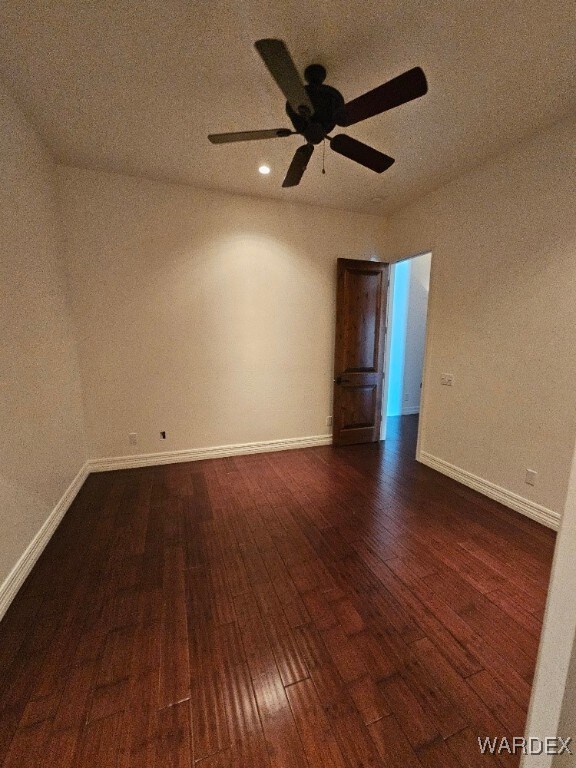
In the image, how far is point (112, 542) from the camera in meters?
2.14

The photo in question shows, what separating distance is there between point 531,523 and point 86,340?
4.21 meters

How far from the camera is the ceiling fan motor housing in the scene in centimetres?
173

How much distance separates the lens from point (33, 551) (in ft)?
6.33

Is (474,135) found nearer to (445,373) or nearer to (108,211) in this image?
(445,373)

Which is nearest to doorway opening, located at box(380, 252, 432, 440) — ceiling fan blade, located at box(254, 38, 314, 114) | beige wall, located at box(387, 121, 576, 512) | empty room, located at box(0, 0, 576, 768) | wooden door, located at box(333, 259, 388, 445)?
wooden door, located at box(333, 259, 388, 445)

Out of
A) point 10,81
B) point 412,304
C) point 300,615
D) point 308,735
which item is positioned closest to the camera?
point 308,735

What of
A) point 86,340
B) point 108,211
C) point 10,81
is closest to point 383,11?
point 10,81

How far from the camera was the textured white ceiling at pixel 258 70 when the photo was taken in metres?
1.44

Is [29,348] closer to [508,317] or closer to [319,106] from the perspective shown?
[319,106]

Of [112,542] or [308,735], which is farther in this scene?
[112,542]

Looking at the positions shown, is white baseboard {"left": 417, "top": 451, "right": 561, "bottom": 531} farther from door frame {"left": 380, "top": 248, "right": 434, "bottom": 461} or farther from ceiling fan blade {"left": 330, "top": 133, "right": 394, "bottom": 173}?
ceiling fan blade {"left": 330, "top": 133, "right": 394, "bottom": 173}

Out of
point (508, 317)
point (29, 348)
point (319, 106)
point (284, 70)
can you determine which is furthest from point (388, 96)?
point (29, 348)

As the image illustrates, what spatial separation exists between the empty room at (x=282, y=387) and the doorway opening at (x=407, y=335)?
4.41ft

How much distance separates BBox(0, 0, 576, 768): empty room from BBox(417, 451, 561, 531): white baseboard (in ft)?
0.08
